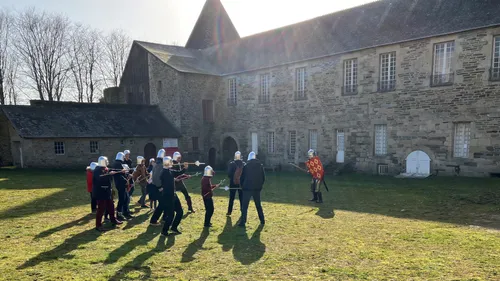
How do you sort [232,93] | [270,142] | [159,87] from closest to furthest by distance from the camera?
1. [270,142]
2. [232,93]
3. [159,87]

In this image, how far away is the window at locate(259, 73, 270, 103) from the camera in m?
25.5

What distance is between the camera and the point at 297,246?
23.2 feet

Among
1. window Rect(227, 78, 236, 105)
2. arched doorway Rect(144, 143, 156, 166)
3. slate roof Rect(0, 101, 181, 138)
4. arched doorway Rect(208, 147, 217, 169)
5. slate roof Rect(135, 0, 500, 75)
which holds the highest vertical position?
slate roof Rect(135, 0, 500, 75)

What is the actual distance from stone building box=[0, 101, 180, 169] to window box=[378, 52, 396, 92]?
16.3 m

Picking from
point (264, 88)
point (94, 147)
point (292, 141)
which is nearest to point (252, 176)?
point (292, 141)

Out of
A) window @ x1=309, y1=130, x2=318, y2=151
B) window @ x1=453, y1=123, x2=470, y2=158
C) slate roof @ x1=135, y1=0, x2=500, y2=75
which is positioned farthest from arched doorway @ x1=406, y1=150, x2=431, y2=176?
slate roof @ x1=135, y1=0, x2=500, y2=75

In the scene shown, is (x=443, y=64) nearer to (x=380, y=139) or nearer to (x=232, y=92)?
(x=380, y=139)

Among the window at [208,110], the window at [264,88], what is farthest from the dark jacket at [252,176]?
the window at [208,110]

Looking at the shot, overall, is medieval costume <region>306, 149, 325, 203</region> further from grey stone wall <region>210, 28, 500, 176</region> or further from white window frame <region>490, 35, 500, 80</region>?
white window frame <region>490, 35, 500, 80</region>

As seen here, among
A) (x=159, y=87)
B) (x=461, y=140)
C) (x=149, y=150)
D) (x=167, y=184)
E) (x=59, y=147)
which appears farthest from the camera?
(x=159, y=87)

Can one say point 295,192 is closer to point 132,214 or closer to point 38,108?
point 132,214

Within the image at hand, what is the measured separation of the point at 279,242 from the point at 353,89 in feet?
51.0

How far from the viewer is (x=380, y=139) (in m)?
19.5

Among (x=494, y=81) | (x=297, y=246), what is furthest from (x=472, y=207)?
(x=494, y=81)
